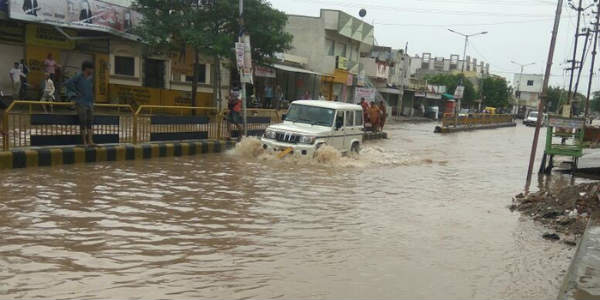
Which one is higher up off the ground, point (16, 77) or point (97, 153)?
point (16, 77)

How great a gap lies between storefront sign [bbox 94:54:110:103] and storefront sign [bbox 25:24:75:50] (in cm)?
149

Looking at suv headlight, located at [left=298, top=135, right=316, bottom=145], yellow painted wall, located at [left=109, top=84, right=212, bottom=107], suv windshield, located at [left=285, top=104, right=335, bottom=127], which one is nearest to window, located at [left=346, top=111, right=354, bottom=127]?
suv windshield, located at [left=285, top=104, right=335, bottom=127]

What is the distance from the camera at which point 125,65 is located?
76.1ft

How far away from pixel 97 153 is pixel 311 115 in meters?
5.20

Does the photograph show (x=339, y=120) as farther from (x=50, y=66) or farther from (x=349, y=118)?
(x=50, y=66)

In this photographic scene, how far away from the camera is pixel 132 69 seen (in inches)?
928

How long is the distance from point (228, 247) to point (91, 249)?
146cm

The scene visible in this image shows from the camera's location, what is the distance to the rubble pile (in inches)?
308

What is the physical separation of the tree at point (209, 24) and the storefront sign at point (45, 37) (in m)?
2.73

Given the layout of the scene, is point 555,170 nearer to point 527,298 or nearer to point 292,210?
point 292,210

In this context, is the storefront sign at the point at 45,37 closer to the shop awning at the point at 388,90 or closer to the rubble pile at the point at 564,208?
the rubble pile at the point at 564,208

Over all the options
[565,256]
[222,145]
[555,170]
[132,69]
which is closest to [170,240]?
[565,256]

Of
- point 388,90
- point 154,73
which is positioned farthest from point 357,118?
point 388,90

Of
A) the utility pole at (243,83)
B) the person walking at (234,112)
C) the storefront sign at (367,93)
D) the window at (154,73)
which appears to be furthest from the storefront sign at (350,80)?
the person walking at (234,112)
